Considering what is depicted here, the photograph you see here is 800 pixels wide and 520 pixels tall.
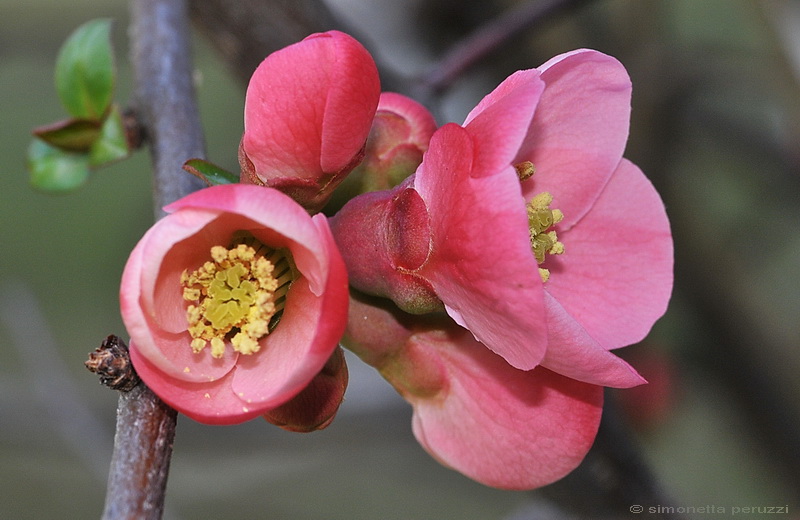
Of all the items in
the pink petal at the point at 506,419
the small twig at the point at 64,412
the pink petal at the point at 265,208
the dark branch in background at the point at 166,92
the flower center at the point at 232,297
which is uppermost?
the pink petal at the point at 265,208

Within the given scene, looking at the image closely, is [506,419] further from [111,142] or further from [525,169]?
[111,142]

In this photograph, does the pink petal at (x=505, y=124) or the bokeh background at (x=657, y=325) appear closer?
the pink petal at (x=505, y=124)

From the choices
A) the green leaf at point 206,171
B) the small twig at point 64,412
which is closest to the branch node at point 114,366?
the green leaf at point 206,171

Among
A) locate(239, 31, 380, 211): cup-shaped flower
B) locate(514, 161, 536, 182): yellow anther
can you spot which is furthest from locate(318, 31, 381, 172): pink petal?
locate(514, 161, 536, 182): yellow anther

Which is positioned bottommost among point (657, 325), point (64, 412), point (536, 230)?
point (657, 325)

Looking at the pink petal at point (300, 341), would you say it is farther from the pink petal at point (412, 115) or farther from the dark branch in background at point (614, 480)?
the dark branch in background at point (614, 480)

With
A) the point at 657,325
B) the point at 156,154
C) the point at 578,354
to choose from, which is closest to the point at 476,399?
the point at 578,354

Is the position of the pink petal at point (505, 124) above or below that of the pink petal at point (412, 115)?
above
